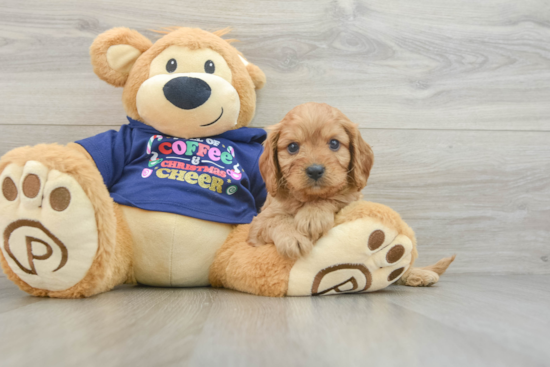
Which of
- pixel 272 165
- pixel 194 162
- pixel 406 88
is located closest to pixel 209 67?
pixel 194 162

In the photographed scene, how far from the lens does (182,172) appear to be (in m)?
1.13

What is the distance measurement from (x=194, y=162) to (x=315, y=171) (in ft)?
1.33

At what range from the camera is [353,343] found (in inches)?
24.1

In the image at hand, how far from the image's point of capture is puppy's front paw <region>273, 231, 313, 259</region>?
936 mm

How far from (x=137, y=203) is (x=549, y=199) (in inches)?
→ 58.9

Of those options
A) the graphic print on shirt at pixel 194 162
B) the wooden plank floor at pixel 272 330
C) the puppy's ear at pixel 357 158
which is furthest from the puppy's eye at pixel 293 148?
the wooden plank floor at pixel 272 330

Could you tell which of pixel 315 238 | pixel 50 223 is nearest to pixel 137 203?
pixel 50 223

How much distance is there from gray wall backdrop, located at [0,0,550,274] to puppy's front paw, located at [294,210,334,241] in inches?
22.6

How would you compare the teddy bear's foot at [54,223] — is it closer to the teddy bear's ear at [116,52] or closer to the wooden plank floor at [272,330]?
the wooden plank floor at [272,330]

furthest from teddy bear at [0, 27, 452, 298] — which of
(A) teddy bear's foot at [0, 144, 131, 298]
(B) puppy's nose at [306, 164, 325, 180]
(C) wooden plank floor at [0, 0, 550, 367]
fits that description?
(C) wooden plank floor at [0, 0, 550, 367]

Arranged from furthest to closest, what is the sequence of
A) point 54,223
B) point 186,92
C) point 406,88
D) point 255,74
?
point 406,88, point 255,74, point 186,92, point 54,223

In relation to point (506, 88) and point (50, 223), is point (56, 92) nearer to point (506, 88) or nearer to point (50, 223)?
point (50, 223)

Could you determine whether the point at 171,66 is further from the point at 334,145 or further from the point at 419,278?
the point at 419,278

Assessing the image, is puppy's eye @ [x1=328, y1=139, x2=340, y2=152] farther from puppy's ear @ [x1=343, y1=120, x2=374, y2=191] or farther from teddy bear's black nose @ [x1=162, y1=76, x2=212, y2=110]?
teddy bear's black nose @ [x1=162, y1=76, x2=212, y2=110]
